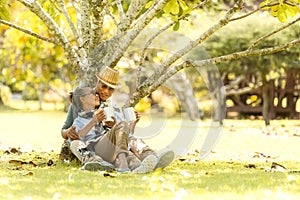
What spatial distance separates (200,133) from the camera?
11.8 m

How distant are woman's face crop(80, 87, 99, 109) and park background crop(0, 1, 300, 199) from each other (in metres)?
0.59

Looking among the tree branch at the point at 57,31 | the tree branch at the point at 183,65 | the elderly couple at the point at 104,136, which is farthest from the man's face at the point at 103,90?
the tree branch at the point at 57,31

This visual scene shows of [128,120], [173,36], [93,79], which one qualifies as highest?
[173,36]

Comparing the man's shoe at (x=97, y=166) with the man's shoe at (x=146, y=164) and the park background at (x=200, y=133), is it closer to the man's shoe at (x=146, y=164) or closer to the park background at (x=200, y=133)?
the park background at (x=200, y=133)

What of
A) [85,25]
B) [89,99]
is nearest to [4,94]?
[85,25]

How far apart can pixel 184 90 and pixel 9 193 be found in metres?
8.94

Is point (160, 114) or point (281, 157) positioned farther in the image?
point (160, 114)

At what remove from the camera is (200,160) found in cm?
704

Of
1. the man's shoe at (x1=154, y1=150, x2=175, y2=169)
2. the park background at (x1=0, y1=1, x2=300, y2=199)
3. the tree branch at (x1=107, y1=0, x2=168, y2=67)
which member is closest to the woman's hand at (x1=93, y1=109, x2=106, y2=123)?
the park background at (x1=0, y1=1, x2=300, y2=199)

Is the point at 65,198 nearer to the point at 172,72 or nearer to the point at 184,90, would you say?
the point at 172,72

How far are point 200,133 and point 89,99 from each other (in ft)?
19.7

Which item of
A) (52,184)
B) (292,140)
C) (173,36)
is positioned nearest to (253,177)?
(52,184)

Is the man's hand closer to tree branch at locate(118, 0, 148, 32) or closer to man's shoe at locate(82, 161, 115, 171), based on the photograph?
man's shoe at locate(82, 161, 115, 171)

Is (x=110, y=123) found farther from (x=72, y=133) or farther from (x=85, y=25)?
(x=85, y=25)
